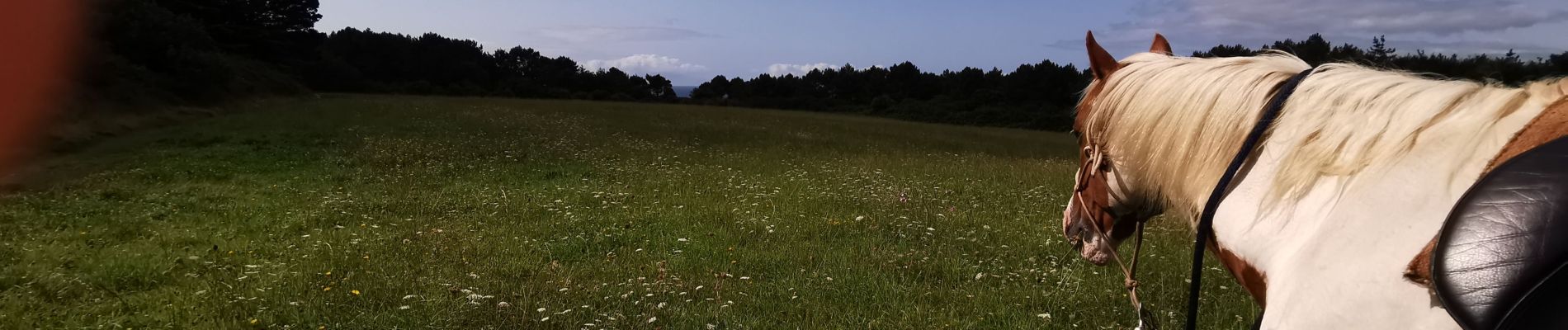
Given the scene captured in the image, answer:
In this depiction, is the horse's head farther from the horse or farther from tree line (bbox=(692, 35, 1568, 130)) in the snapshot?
tree line (bbox=(692, 35, 1568, 130))

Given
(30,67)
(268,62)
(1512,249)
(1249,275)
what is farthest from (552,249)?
(268,62)

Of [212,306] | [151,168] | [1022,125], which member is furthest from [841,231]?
[1022,125]

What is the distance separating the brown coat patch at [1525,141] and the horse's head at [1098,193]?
3.57 feet

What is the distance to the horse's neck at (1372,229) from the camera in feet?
4.90

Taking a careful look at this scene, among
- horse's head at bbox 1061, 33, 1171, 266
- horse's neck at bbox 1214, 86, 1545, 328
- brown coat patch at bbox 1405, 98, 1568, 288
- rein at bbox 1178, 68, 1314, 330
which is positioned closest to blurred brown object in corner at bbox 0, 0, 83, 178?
horse's head at bbox 1061, 33, 1171, 266

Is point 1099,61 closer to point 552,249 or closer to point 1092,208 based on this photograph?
point 1092,208

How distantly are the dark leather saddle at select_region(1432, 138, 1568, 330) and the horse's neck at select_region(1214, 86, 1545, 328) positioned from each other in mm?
76

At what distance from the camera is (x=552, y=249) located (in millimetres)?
6168

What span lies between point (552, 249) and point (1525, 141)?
19.2 feet

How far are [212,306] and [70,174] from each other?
9.36 metres

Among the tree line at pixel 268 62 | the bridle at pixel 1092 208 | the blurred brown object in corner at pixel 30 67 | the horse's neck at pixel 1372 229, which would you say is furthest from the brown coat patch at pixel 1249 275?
the tree line at pixel 268 62

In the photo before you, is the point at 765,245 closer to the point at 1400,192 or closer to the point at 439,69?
the point at 1400,192

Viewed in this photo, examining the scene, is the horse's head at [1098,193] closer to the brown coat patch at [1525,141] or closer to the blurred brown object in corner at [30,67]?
the brown coat patch at [1525,141]

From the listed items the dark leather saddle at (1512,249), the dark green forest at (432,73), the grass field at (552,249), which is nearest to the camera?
the dark leather saddle at (1512,249)
